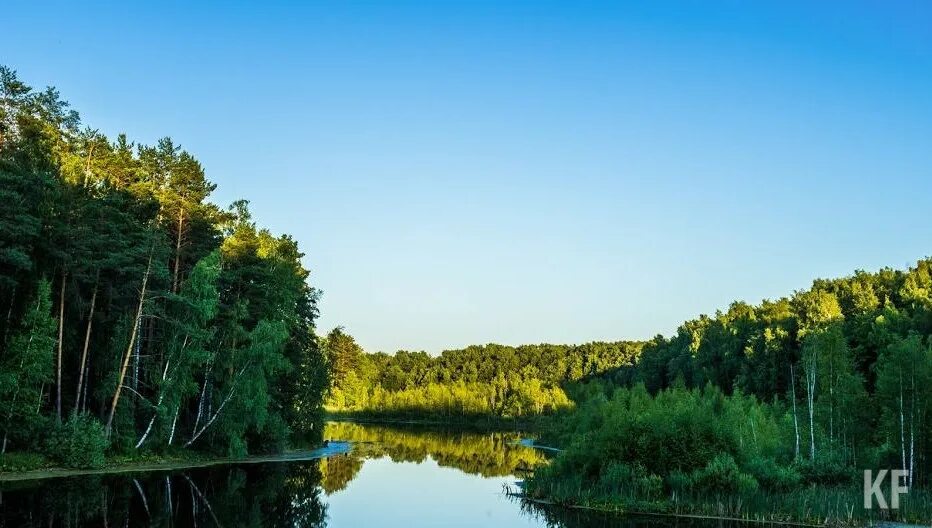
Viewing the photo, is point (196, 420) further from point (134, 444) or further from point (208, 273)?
point (208, 273)

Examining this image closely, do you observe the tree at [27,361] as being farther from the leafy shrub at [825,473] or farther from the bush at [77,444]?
the leafy shrub at [825,473]

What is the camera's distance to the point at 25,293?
4206cm

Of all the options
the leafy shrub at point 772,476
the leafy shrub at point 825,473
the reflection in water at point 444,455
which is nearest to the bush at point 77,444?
the reflection in water at point 444,455

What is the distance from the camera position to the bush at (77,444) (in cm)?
4009

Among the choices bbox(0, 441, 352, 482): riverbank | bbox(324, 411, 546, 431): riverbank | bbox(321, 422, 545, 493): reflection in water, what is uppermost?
bbox(0, 441, 352, 482): riverbank

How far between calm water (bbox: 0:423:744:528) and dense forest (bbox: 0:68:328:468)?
14.0 feet

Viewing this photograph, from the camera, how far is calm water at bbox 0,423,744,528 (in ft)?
92.9

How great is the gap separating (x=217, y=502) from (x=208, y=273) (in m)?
19.5

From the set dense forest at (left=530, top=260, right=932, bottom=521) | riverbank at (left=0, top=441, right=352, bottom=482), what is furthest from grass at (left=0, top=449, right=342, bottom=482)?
dense forest at (left=530, top=260, right=932, bottom=521)

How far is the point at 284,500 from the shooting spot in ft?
118

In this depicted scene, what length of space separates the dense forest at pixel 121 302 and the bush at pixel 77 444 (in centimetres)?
8

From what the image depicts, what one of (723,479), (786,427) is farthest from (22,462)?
(786,427)

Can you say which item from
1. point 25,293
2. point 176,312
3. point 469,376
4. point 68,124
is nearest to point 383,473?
point 176,312

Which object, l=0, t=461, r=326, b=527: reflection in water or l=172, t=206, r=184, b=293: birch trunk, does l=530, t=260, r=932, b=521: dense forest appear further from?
l=172, t=206, r=184, b=293: birch trunk
